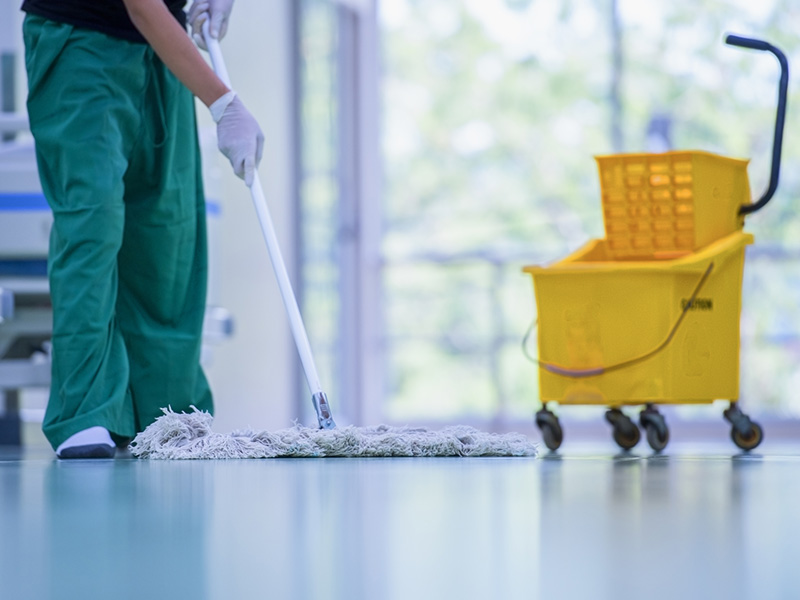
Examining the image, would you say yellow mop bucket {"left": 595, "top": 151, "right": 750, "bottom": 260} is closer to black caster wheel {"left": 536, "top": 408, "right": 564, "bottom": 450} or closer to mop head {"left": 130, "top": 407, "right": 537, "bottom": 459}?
black caster wheel {"left": 536, "top": 408, "right": 564, "bottom": 450}

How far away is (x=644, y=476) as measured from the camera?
1331 mm

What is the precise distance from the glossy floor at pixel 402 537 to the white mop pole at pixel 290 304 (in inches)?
23.4

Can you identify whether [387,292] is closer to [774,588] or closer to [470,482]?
[470,482]

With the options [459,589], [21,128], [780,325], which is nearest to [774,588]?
→ [459,589]

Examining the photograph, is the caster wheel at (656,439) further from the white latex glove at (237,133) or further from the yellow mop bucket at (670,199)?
the white latex glove at (237,133)

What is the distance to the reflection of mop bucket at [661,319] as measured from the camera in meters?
2.30

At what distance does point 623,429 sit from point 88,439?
107 centimetres

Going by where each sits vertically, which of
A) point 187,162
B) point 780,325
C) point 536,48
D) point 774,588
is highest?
point 536,48

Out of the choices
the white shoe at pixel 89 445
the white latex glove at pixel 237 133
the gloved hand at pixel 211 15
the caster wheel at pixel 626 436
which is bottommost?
the caster wheel at pixel 626 436

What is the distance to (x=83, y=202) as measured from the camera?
1.98 metres

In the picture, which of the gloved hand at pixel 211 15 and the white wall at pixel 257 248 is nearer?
the gloved hand at pixel 211 15

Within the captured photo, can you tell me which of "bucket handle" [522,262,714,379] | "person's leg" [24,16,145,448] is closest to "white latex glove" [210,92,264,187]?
"person's leg" [24,16,145,448]

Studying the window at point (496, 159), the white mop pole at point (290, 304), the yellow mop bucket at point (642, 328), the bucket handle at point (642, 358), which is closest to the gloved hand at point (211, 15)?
the white mop pole at point (290, 304)

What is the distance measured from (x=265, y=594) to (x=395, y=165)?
18.8 feet
